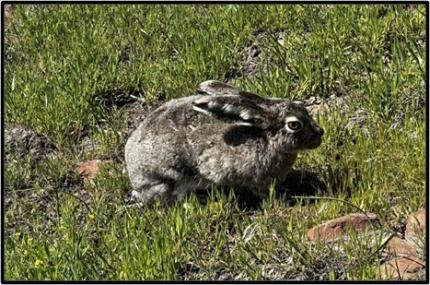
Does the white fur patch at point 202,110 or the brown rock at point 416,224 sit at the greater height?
the white fur patch at point 202,110

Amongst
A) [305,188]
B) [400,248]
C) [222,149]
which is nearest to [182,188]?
[222,149]

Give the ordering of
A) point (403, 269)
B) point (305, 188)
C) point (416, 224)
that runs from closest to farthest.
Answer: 1. point (403, 269)
2. point (416, 224)
3. point (305, 188)

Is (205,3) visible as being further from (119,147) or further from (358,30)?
(119,147)

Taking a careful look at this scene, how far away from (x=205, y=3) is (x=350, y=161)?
11.5ft

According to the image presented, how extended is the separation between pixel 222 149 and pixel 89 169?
1.44 metres

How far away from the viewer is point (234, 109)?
6.62 metres

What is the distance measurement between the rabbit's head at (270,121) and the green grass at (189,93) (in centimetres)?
35

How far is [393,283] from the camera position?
17.9 ft

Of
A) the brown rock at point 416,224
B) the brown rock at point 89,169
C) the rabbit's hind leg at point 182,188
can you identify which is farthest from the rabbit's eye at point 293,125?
the brown rock at point 89,169

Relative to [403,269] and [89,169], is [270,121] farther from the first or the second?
[89,169]

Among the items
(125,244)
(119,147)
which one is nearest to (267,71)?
(119,147)

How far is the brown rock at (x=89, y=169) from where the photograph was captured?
758 centimetres

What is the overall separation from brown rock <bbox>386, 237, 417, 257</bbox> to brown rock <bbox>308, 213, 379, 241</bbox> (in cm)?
25

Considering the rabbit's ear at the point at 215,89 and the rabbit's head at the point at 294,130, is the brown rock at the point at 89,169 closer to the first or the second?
the rabbit's ear at the point at 215,89
